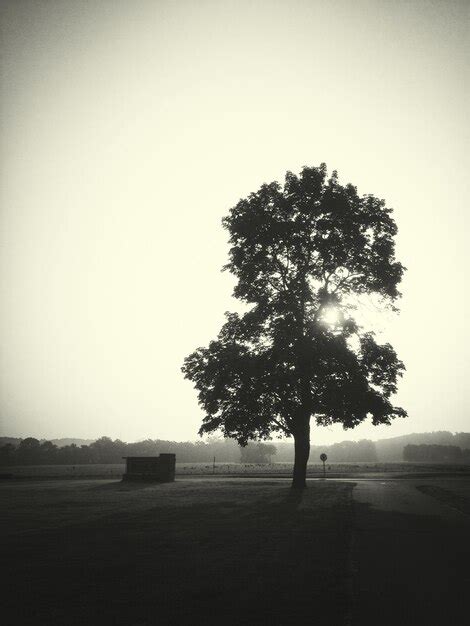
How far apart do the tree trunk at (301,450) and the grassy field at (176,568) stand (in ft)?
35.5

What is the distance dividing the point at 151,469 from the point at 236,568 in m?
29.7

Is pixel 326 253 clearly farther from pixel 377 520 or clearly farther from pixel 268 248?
pixel 377 520

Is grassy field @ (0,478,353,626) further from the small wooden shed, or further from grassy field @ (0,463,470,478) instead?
grassy field @ (0,463,470,478)

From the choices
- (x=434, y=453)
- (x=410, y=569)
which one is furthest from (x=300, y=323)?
(x=434, y=453)

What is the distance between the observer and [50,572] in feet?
22.4

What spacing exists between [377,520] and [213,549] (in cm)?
640

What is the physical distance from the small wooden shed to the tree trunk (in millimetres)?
14384

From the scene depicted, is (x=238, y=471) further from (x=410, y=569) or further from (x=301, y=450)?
(x=410, y=569)

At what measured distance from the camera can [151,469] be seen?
34.4 meters

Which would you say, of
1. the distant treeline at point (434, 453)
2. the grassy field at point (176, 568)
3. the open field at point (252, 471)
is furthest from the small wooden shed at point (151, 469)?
the distant treeline at point (434, 453)

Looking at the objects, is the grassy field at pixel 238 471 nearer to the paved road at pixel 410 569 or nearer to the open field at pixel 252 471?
the open field at pixel 252 471

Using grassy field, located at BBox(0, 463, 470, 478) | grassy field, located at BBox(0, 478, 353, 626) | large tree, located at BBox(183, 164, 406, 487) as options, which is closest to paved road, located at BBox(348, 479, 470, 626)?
grassy field, located at BBox(0, 478, 353, 626)

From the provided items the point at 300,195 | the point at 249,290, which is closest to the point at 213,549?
the point at 249,290

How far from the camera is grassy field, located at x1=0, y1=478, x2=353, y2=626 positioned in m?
5.08
